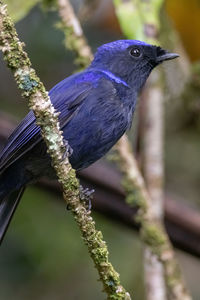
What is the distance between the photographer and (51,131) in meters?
2.64

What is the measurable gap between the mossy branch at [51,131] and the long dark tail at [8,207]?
104 cm

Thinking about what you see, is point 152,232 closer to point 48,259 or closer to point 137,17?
point 137,17

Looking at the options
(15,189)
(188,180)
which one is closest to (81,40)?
(15,189)

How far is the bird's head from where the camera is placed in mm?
3885

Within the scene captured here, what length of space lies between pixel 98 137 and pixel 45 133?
2.86ft

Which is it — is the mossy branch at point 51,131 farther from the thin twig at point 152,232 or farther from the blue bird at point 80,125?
the thin twig at point 152,232

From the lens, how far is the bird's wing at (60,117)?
3.43 meters

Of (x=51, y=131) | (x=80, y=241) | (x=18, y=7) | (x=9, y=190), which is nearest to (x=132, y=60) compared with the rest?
(x=18, y=7)

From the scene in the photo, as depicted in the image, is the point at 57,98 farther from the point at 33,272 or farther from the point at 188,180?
the point at 33,272

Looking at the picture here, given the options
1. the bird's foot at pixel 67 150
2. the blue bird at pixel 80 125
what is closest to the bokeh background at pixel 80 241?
the blue bird at pixel 80 125

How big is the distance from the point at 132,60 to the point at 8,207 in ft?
3.80

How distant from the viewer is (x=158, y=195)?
175 inches

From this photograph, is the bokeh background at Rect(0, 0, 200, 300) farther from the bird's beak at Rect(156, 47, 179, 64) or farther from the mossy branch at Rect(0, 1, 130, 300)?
the mossy branch at Rect(0, 1, 130, 300)

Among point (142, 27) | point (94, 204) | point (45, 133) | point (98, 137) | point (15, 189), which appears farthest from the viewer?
point (94, 204)
